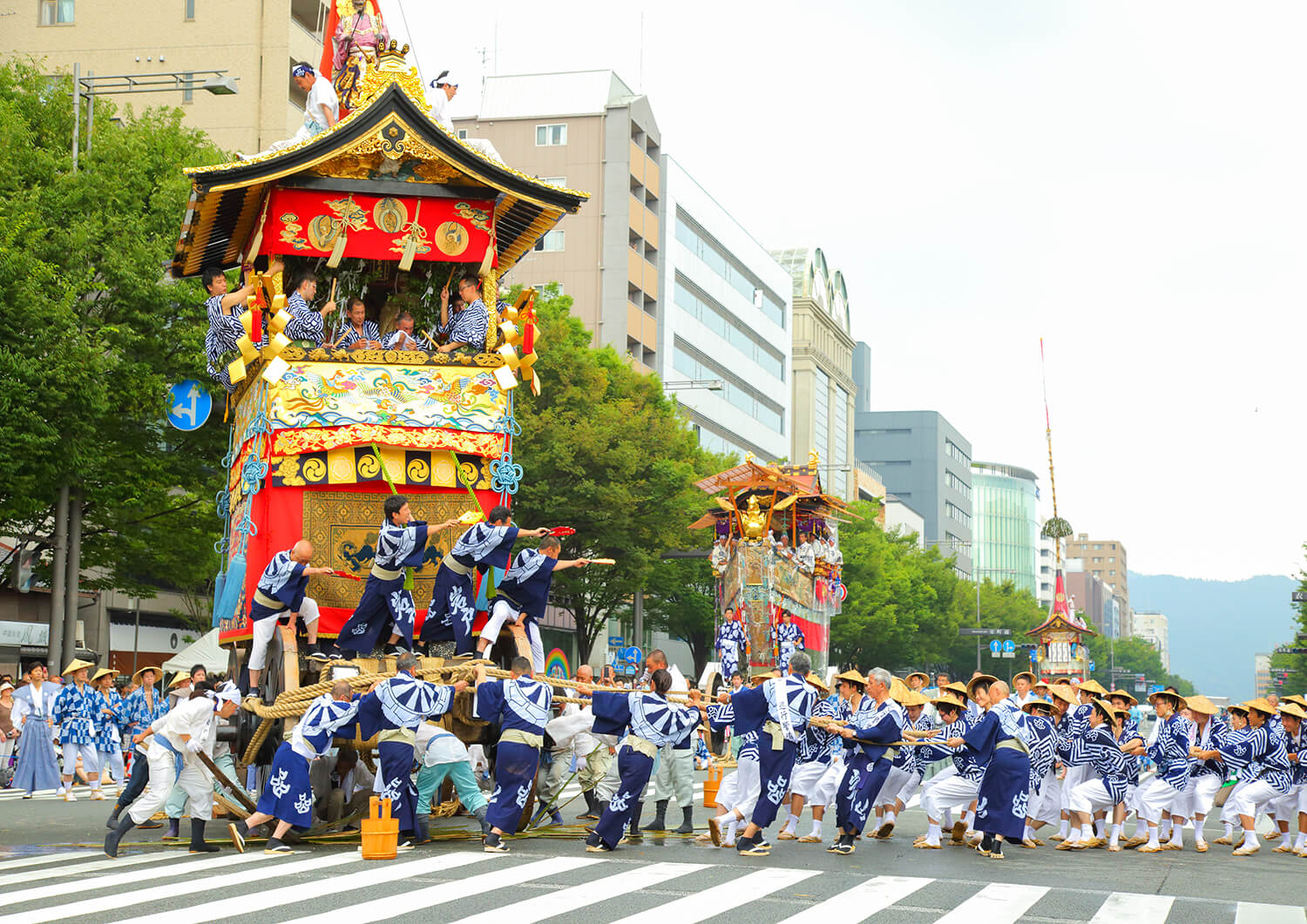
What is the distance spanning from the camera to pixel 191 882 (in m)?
9.66

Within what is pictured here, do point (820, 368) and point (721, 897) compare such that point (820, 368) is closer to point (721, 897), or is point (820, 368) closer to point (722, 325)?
point (722, 325)

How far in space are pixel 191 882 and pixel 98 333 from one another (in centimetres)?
1497

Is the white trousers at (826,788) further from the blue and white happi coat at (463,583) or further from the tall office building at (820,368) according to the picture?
the tall office building at (820,368)

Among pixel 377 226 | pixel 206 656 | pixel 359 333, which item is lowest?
pixel 206 656

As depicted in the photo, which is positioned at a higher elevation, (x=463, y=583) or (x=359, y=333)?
(x=359, y=333)

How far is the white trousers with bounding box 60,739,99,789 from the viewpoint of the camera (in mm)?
17938

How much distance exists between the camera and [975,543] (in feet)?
511

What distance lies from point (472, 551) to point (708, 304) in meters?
57.6

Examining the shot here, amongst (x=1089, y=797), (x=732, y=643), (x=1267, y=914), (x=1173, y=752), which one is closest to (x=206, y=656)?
(x=732, y=643)

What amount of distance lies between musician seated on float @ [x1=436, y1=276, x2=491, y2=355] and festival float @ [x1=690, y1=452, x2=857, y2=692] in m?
Result: 17.0

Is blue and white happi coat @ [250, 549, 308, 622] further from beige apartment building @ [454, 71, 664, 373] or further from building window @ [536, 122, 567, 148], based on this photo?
building window @ [536, 122, 567, 148]

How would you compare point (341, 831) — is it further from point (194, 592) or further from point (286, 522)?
point (194, 592)

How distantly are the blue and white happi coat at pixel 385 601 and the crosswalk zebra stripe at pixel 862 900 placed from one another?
15.6ft

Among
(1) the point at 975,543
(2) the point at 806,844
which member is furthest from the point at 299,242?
(1) the point at 975,543
